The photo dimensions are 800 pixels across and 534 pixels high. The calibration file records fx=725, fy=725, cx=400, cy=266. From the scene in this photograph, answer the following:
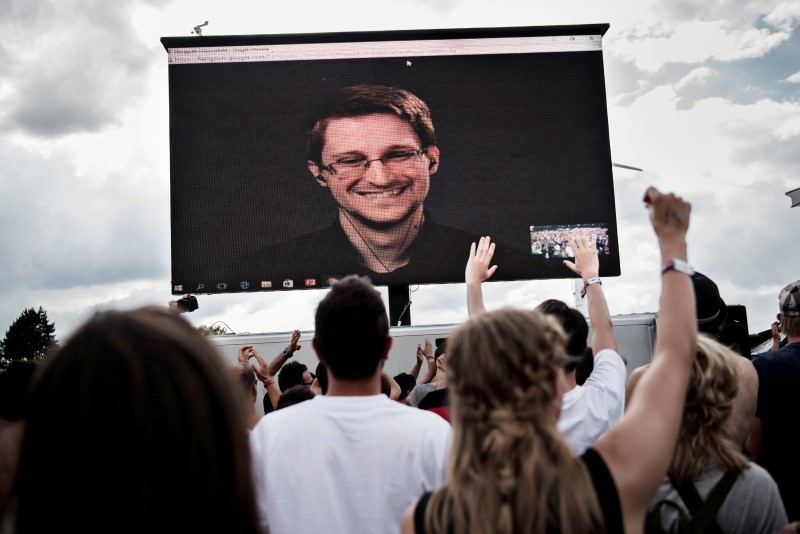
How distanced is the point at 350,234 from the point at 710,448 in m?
6.74

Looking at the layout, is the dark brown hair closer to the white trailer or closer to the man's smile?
the white trailer

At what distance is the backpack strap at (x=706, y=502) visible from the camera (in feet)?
6.16

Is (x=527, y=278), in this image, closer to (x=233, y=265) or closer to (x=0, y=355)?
(x=233, y=265)

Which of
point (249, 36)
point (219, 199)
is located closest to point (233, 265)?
point (219, 199)

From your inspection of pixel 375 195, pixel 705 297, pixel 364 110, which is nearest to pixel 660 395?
pixel 705 297

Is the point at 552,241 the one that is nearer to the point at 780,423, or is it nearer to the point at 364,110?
the point at 364,110

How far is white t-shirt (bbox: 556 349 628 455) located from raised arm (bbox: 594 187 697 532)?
884 mm

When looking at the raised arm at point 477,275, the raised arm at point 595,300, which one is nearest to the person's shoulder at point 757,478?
the raised arm at point 595,300

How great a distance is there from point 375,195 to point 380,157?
1.45 feet

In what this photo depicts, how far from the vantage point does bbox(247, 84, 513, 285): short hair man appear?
8.41 m

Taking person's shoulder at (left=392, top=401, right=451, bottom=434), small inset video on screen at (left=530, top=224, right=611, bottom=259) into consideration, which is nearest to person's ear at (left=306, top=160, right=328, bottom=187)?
small inset video on screen at (left=530, top=224, right=611, bottom=259)

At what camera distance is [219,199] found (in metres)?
8.54

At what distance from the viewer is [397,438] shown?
6.56 feet

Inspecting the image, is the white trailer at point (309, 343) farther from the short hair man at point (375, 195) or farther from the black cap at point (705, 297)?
the black cap at point (705, 297)
